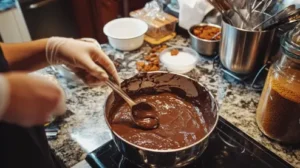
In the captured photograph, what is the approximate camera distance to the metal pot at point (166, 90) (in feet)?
1.80

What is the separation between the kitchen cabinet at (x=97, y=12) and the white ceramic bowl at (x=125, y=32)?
28.1 inches

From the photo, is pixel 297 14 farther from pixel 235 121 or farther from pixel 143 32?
pixel 143 32

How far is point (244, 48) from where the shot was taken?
821 millimetres

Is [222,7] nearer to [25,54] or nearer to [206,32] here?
[206,32]

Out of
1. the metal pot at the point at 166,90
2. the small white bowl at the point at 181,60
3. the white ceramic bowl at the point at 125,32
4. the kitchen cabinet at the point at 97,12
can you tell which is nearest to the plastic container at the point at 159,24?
the white ceramic bowl at the point at 125,32

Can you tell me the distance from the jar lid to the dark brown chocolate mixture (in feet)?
0.89

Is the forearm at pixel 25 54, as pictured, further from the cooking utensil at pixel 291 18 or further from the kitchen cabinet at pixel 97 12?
the kitchen cabinet at pixel 97 12

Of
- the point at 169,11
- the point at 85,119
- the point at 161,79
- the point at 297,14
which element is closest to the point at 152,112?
the point at 161,79

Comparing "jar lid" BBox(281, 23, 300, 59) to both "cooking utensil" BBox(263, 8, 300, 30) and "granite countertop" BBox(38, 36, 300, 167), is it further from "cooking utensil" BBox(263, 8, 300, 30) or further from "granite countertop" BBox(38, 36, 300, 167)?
"granite countertop" BBox(38, 36, 300, 167)

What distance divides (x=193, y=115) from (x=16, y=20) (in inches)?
67.0

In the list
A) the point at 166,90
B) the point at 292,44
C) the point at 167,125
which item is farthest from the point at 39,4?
the point at 292,44

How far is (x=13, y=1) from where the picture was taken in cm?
186

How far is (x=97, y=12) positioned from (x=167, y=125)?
1678 millimetres

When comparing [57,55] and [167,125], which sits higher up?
[57,55]
